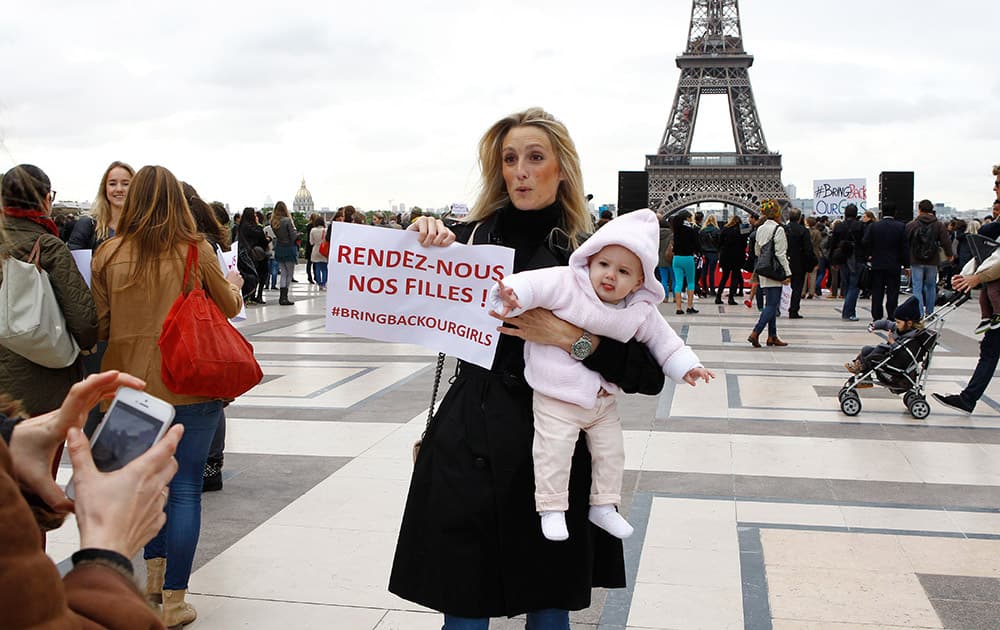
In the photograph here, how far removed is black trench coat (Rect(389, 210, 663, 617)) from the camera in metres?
2.23

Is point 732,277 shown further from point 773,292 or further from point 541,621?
point 541,621

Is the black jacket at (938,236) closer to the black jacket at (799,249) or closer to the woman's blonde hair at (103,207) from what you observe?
the black jacket at (799,249)

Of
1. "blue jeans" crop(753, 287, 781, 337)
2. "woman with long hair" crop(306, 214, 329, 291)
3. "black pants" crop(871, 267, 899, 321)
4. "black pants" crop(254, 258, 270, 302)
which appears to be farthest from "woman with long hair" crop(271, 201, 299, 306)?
"black pants" crop(871, 267, 899, 321)

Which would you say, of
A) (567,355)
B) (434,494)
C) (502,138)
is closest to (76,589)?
(434,494)

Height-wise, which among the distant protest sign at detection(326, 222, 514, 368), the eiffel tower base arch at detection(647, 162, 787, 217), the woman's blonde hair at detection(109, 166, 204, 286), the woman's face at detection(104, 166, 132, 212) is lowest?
the distant protest sign at detection(326, 222, 514, 368)

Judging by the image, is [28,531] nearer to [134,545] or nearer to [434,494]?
[134,545]

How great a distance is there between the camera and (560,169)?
2.50m

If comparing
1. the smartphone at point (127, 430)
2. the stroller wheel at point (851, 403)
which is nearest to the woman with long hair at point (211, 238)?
the smartphone at point (127, 430)

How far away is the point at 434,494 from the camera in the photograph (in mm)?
2266

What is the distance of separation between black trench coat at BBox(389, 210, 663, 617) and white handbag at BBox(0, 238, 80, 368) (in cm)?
169

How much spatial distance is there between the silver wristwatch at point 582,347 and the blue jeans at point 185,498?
165 cm

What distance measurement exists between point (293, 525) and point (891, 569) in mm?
2577

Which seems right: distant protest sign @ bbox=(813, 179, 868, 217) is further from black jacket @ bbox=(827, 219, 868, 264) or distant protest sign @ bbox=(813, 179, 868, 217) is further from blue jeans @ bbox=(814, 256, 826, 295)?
black jacket @ bbox=(827, 219, 868, 264)

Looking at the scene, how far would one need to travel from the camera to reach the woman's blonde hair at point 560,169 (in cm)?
248
